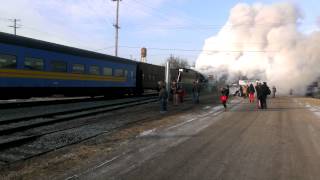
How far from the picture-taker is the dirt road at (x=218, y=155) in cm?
830

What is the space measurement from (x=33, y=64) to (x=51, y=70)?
68.2 inches

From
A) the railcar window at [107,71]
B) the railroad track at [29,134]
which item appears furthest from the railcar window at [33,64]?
the railcar window at [107,71]

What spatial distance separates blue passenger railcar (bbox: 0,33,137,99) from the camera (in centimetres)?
2106

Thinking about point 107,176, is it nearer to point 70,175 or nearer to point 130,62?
point 70,175

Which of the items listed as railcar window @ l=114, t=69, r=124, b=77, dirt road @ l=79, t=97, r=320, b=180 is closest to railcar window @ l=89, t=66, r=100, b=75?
railcar window @ l=114, t=69, r=124, b=77

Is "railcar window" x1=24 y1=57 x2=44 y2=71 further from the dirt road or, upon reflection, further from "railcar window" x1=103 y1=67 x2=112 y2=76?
the dirt road

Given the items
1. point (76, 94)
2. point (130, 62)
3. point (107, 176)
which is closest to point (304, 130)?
point (107, 176)

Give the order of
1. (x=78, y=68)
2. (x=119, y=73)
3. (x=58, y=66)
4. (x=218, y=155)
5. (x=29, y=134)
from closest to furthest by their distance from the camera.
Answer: (x=218, y=155) < (x=29, y=134) < (x=58, y=66) < (x=78, y=68) < (x=119, y=73)

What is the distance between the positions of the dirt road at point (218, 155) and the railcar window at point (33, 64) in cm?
999

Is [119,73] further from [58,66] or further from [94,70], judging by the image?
[58,66]

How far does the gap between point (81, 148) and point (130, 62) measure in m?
25.5

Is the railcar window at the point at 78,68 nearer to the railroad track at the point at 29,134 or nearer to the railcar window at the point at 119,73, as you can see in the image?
the railcar window at the point at 119,73

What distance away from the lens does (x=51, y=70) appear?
80.2ft

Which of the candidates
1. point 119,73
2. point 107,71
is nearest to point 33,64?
point 107,71
